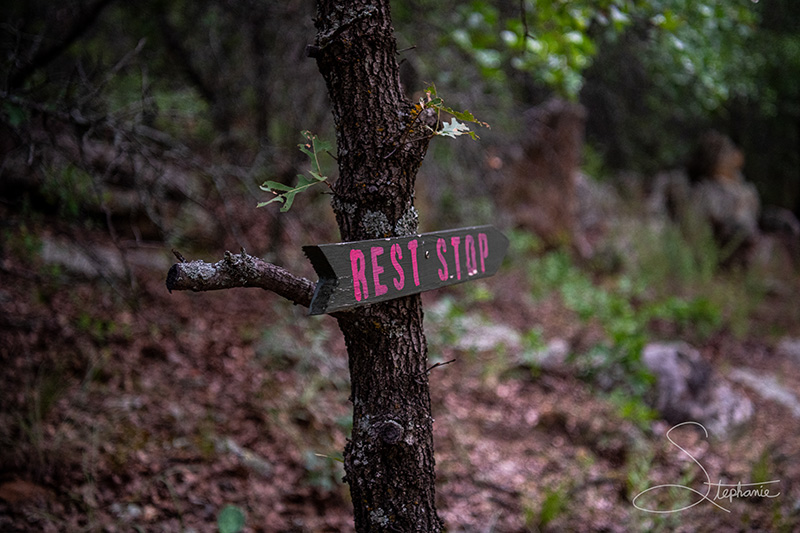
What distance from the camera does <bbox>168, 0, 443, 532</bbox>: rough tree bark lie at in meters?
1.34

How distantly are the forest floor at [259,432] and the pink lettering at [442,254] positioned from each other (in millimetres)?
1451

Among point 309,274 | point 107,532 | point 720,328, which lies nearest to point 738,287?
A: point 720,328

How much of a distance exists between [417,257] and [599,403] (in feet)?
8.89

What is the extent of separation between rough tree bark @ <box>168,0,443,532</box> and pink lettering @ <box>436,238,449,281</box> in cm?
9

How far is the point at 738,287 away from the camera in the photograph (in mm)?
6250

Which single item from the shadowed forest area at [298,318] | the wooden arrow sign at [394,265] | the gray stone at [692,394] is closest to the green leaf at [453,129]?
the shadowed forest area at [298,318]

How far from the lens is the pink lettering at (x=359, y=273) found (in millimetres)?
1232

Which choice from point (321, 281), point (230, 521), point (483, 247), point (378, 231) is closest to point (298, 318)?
point (230, 521)

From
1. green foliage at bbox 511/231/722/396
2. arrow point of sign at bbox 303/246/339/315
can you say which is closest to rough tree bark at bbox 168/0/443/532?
arrow point of sign at bbox 303/246/339/315

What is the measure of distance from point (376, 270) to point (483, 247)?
1.52 ft

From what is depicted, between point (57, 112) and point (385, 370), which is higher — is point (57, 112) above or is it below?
above

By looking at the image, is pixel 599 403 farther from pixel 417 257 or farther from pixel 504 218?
pixel 504 218

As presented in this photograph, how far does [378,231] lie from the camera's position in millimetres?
1375

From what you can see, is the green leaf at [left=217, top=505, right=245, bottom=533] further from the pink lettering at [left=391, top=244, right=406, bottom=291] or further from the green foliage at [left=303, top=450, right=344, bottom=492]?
the pink lettering at [left=391, top=244, right=406, bottom=291]
